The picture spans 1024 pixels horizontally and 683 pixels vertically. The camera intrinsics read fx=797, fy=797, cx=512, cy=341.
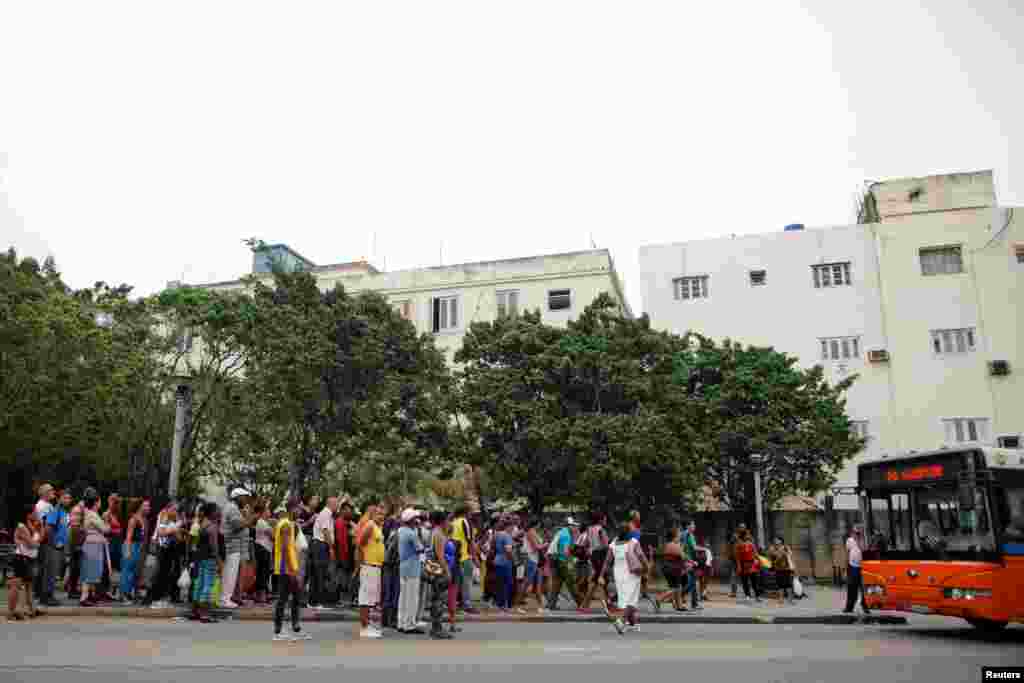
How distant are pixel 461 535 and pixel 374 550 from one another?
242 centimetres

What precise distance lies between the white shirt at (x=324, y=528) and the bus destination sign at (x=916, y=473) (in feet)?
29.3

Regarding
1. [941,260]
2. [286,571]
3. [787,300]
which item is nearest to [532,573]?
[286,571]

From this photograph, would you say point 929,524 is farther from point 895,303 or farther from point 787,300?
point 895,303

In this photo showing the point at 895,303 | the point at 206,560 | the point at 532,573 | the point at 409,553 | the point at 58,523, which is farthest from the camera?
the point at 895,303

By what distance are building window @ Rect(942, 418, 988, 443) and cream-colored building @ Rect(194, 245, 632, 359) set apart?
47.6 ft

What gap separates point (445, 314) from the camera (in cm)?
3506

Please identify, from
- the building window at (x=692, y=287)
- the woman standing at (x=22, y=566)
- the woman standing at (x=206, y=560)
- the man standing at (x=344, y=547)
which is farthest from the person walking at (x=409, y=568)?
the building window at (x=692, y=287)

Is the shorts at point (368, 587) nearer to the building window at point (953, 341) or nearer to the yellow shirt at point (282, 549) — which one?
the yellow shirt at point (282, 549)

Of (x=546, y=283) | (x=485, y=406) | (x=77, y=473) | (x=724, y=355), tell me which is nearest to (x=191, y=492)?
(x=77, y=473)

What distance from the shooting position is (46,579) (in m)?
13.3

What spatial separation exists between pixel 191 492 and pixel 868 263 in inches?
1140

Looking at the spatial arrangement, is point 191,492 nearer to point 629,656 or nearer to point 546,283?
point 546,283

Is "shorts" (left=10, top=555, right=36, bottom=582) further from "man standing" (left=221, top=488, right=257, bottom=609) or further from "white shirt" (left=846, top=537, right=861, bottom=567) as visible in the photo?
"white shirt" (left=846, top=537, right=861, bottom=567)

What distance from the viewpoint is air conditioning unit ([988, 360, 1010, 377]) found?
3180cm
